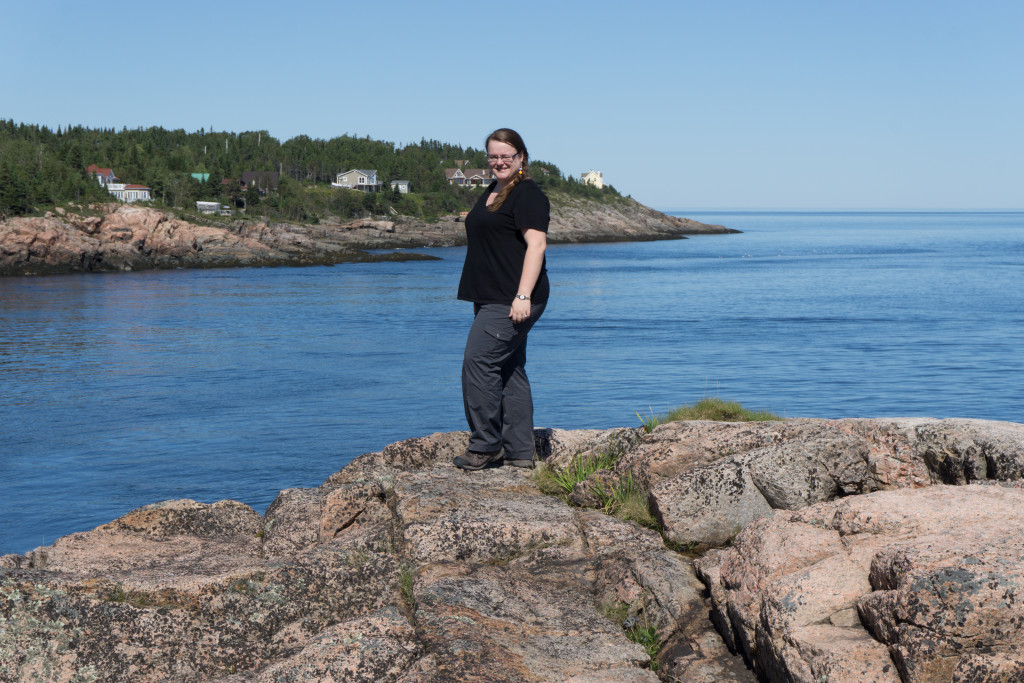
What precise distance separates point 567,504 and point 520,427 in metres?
0.88

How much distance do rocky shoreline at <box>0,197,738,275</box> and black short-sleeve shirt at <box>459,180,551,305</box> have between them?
253ft

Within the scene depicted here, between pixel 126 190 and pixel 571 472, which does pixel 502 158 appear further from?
pixel 126 190

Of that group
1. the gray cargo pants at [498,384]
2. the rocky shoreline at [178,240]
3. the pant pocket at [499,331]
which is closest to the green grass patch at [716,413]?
the gray cargo pants at [498,384]

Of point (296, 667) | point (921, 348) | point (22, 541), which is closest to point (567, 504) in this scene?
point (296, 667)

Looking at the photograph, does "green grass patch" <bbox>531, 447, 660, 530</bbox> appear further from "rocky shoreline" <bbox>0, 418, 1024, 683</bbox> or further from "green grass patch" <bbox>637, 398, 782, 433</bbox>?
"green grass patch" <bbox>637, 398, 782, 433</bbox>

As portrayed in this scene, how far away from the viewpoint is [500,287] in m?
6.26

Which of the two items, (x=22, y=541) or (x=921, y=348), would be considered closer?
(x=22, y=541)

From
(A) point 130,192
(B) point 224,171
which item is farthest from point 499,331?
(B) point 224,171

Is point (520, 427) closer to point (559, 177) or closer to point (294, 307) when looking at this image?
point (294, 307)

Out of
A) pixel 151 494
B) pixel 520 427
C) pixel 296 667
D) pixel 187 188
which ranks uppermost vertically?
pixel 187 188

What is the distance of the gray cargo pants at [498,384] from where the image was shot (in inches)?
246

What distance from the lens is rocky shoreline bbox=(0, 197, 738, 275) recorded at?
247ft

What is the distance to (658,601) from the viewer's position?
15.5ft

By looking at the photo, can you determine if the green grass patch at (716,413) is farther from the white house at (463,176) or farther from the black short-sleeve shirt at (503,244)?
the white house at (463,176)
